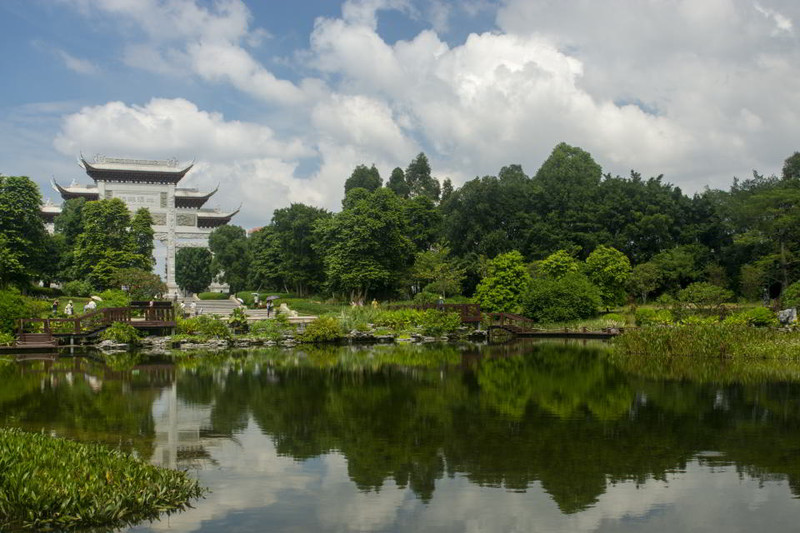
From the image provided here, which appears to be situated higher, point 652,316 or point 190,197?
point 190,197

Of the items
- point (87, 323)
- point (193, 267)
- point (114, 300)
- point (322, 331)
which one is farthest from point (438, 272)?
point (193, 267)

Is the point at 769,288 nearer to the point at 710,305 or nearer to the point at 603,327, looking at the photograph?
the point at 710,305

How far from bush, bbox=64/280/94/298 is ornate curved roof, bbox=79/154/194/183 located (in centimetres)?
2396

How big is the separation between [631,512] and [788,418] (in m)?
6.34

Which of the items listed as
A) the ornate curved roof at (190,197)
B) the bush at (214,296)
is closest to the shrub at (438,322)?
the bush at (214,296)

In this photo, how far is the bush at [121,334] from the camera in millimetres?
26547

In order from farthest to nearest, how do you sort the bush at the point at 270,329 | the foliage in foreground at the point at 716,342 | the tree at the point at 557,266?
the tree at the point at 557,266 < the bush at the point at 270,329 < the foliage in foreground at the point at 716,342

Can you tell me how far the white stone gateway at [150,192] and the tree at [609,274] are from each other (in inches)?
1535

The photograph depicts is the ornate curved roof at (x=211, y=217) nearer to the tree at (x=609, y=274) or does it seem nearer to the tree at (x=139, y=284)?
the tree at (x=139, y=284)

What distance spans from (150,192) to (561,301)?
147 ft

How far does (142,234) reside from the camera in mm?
43500

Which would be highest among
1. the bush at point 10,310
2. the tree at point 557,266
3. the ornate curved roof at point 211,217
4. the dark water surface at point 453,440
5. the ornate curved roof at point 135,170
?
the ornate curved roof at point 135,170

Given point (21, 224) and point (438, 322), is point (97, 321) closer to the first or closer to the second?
point (21, 224)

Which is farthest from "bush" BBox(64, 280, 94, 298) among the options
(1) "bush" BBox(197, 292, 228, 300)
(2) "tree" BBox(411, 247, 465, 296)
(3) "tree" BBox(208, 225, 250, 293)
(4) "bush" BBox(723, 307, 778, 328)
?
(4) "bush" BBox(723, 307, 778, 328)
